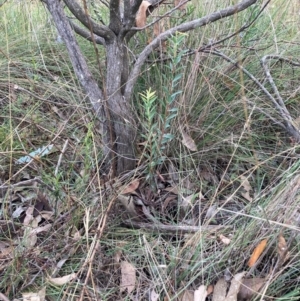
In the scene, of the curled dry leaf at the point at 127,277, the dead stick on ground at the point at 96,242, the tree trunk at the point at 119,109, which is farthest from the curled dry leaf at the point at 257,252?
the tree trunk at the point at 119,109

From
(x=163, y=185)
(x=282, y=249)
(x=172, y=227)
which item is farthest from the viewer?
(x=163, y=185)

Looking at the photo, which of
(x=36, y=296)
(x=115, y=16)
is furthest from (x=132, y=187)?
(x=115, y=16)

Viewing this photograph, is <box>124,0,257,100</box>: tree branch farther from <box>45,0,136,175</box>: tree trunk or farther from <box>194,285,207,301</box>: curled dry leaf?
<box>194,285,207,301</box>: curled dry leaf

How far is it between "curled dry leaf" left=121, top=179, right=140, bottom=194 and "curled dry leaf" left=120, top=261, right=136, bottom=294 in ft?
0.98

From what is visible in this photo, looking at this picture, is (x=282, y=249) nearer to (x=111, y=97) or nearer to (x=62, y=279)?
(x=62, y=279)

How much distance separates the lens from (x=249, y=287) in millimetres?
1260

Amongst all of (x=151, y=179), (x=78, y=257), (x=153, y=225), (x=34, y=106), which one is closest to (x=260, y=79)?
(x=151, y=179)

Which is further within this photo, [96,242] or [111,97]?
[111,97]

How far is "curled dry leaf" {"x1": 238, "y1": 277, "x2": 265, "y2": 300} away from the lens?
125cm

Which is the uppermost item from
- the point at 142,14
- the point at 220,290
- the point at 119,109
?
the point at 142,14

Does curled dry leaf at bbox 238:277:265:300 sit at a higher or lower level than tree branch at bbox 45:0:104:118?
lower

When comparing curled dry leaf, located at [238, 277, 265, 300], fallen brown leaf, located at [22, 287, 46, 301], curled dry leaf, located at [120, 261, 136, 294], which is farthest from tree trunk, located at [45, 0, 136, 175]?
curled dry leaf, located at [238, 277, 265, 300]

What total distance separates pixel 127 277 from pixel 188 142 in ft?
2.11

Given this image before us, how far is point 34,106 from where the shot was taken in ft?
6.24
